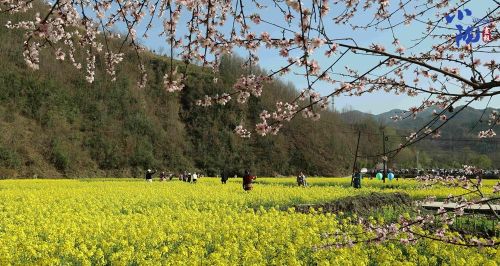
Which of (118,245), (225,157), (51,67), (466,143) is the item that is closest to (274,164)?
(225,157)

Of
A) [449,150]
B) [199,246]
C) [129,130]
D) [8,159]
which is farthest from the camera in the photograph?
[449,150]

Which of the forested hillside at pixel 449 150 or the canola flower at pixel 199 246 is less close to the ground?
the forested hillside at pixel 449 150

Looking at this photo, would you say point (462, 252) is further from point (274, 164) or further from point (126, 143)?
point (274, 164)

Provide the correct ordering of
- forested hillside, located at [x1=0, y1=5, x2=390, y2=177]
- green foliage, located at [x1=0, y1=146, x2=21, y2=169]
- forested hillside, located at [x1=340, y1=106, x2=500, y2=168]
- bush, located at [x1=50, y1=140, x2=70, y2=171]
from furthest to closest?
1. forested hillside, located at [x1=340, y1=106, x2=500, y2=168]
2. forested hillside, located at [x1=0, y1=5, x2=390, y2=177]
3. bush, located at [x1=50, y1=140, x2=70, y2=171]
4. green foliage, located at [x1=0, y1=146, x2=21, y2=169]

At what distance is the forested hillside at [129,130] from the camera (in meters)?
59.4

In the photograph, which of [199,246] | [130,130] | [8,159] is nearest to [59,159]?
[8,159]

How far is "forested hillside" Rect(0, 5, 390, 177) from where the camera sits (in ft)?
195

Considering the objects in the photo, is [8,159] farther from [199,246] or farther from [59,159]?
[199,246]

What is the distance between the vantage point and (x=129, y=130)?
7238cm

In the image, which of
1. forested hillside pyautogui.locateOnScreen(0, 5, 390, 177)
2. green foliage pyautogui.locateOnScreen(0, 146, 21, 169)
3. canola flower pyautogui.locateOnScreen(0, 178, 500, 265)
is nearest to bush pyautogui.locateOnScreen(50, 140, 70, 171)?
forested hillside pyautogui.locateOnScreen(0, 5, 390, 177)

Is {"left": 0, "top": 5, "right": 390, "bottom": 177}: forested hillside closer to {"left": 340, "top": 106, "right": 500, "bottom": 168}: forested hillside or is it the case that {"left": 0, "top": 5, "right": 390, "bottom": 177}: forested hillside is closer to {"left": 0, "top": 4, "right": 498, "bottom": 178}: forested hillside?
{"left": 0, "top": 4, "right": 498, "bottom": 178}: forested hillside

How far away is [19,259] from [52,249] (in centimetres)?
46

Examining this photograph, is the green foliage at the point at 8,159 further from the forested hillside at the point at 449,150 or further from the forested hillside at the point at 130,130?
the forested hillside at the point at 449,150

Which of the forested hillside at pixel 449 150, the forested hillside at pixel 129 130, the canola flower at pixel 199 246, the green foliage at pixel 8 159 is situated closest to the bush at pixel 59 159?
the forested hillside at pixel 129 130
